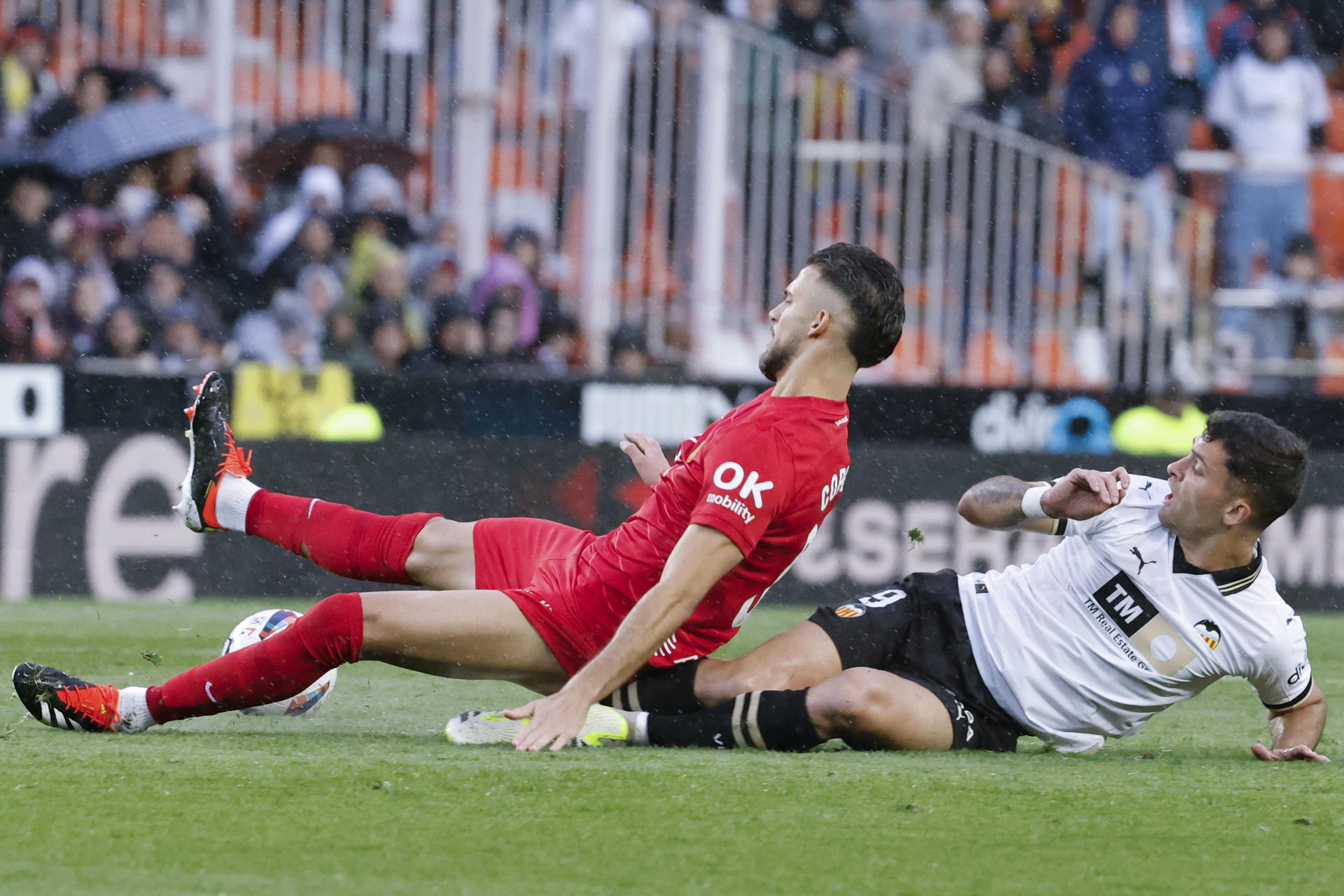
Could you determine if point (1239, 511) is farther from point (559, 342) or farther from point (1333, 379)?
point (1333, 379)

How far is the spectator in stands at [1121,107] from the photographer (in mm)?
11172

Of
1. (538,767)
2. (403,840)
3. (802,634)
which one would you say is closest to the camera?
(403,840)

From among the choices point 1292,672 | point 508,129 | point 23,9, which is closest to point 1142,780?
point 1292,672

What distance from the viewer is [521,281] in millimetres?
10656

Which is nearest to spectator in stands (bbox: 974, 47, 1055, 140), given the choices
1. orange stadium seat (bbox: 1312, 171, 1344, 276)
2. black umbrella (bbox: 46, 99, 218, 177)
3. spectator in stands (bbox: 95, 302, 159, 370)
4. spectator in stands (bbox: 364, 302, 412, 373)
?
orange stadium seat (bbox: 1312, 171, 1344, 276)

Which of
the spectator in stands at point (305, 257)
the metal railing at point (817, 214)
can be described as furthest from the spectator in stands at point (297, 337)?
the metal railing at point (817, 214)

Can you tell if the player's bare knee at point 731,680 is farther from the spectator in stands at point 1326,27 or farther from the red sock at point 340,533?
the spectator in stands at point 1326,27

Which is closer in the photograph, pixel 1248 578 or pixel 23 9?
pixel 1248 578

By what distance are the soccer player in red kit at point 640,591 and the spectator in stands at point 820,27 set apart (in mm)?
7650

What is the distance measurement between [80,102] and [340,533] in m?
7.26

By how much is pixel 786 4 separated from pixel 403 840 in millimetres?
9512

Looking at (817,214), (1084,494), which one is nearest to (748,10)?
(817,214)

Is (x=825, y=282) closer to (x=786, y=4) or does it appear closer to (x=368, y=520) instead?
(x=368, y=520)

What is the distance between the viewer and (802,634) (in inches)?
196
